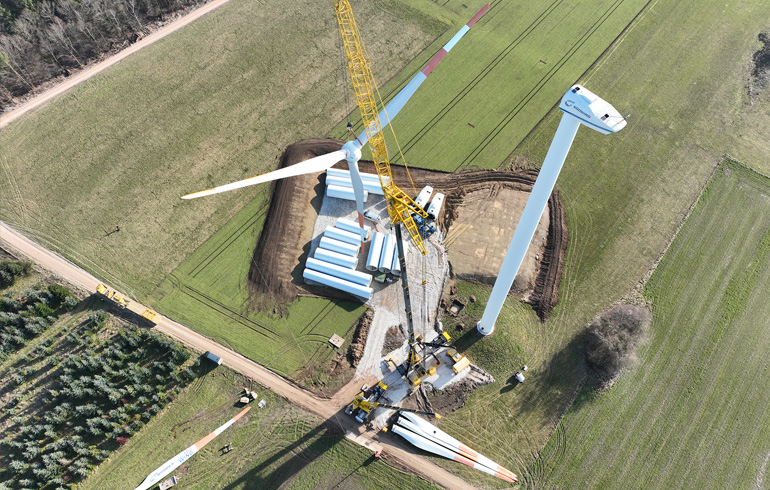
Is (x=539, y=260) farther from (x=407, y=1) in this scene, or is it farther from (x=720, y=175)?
(x=407, y=1)

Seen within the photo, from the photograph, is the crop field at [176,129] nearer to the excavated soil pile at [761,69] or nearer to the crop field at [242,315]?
the crop field at [242,315]

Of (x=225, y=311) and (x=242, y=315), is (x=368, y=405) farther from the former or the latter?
(x=225, y=311)

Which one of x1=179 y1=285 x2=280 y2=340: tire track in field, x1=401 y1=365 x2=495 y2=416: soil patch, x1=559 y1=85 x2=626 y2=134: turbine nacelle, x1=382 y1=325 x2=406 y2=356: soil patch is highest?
x1=559 y1=85 x2=626 y2=134: turbine nacelle

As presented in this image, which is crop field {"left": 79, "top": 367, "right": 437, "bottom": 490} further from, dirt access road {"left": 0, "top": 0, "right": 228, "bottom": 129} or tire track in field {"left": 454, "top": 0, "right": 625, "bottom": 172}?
dirt access road {"left": 0, "top": 0, "right": 228, "bottom": 129}

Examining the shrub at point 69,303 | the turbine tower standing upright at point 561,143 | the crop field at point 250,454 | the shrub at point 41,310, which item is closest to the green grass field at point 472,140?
the shrub at point 69,303

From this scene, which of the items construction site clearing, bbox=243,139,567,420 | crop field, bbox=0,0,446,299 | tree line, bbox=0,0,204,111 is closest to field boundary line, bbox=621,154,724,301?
construction site clearing, bbox=243,139,567,420

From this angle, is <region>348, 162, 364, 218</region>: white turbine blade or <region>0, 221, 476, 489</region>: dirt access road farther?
<region>348, 162, 364, 218</region>: white turbine blade

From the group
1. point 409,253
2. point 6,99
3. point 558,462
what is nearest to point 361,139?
point 409,253
